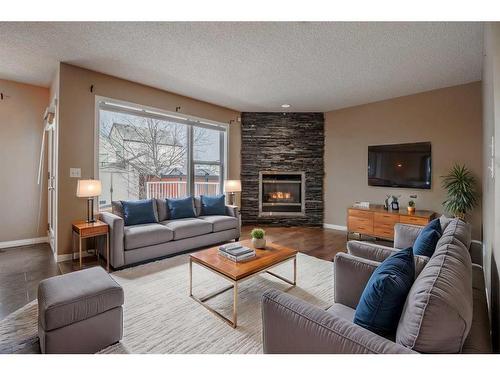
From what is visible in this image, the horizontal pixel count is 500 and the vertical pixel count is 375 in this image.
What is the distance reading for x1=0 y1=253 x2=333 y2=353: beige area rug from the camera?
5.65 ft

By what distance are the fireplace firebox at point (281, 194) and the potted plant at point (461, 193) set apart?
2655 millimetres

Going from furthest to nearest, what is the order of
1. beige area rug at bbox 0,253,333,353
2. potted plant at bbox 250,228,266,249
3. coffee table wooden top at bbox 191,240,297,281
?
potted plant at bbox 250,228,266,249 < coffee table wooden top at bbox 191,240,297,281 < beige area rug at bbox 0,253,333,353

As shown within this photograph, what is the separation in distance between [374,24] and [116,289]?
10.3 ft

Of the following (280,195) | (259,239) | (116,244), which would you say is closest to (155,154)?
(116,244)

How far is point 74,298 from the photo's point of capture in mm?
1554

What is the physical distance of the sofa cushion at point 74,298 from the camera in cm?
149

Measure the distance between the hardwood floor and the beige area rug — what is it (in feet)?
1.03

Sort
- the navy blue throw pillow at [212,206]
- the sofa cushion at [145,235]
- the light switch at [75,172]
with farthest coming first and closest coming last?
the navy blue throw pillow at [212,206]
the light switch at [75,172]
the sofa cushion at [145,235]

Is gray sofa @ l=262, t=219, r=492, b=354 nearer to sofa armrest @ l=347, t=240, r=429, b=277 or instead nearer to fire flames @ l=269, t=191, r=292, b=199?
sofa armrest @ l=347, t=240, r=429, b=277

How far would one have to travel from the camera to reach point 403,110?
176 inches

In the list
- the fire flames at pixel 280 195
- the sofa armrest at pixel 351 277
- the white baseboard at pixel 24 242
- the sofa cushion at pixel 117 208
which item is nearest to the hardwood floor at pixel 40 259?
the white baseboard at pixel 24 242

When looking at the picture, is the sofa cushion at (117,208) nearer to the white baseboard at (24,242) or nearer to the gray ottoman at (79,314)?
the white baseboard at (24,242)

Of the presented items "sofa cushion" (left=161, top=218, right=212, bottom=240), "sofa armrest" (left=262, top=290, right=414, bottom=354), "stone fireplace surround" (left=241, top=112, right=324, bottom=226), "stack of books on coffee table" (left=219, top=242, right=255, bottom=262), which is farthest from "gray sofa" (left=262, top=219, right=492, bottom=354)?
"stone fireplace surround" (left=241, top=112, right=324, bottom=226)

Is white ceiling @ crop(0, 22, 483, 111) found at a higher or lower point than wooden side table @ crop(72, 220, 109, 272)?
higher
